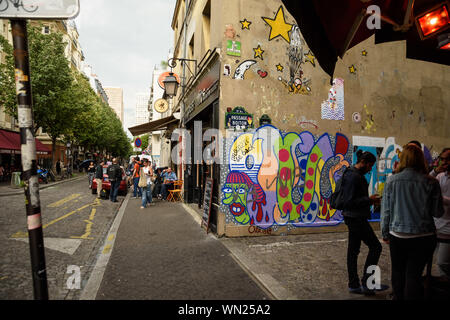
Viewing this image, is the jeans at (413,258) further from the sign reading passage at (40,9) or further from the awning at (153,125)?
the awning at (153,125)

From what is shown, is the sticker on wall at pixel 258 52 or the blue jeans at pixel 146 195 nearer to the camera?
the sticker on wall at pixel 258 52

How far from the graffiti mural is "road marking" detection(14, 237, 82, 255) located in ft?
10.6

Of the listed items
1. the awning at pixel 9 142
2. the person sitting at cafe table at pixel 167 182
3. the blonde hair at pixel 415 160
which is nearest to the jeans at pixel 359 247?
the blonde hair at pixel 415 160

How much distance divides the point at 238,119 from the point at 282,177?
178 centimetres

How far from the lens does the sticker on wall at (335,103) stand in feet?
24.2

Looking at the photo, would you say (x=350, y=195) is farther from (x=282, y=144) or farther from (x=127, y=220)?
(x=127, y=220)

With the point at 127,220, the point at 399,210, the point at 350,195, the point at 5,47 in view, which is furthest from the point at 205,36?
the point at 5,47

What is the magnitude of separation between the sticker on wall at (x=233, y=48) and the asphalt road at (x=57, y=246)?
512cm

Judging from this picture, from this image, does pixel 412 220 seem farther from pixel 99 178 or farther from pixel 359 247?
pixel 99 178

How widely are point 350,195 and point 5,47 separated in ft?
78.4

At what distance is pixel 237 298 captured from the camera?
3.51 m

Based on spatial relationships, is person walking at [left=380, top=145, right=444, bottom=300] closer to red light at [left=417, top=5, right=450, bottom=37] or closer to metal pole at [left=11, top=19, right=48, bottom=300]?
red light at [left=417, top=5, right=450, bottom=37]

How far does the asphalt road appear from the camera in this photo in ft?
12.4

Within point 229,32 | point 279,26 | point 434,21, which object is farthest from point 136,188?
point 434,21
